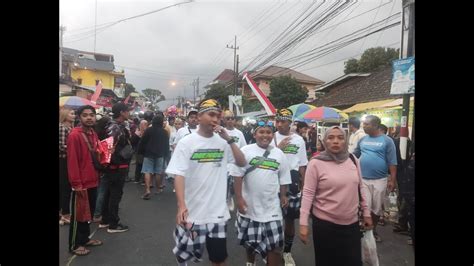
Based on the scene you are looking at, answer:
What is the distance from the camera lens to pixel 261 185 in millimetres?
3521

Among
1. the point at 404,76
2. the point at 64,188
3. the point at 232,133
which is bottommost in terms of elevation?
the point at 64,188

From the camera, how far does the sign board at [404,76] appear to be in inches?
216

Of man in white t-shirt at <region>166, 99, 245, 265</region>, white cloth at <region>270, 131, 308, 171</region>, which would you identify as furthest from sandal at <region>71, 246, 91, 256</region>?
white cloth at <region>270, 131, 308, 171</region>

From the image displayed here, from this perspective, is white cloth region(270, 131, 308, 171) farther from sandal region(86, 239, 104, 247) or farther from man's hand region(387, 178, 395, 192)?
sandal region(86, 239, 104, 247)

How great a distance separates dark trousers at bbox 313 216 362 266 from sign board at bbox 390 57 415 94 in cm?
338

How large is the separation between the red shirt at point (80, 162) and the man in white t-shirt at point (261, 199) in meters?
2.01

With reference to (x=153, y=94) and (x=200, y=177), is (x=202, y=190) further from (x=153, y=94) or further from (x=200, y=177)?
(x=153, y=94)

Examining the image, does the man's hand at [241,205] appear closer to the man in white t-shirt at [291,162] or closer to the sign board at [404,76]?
the man in white t-shirt at [291,162]

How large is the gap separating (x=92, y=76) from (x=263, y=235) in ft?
148

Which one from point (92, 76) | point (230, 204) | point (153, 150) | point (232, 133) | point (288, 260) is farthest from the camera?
point (92, 76)

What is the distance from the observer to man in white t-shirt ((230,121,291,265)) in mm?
3473

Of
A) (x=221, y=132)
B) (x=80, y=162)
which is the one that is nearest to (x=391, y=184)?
(x=221, y=132)
